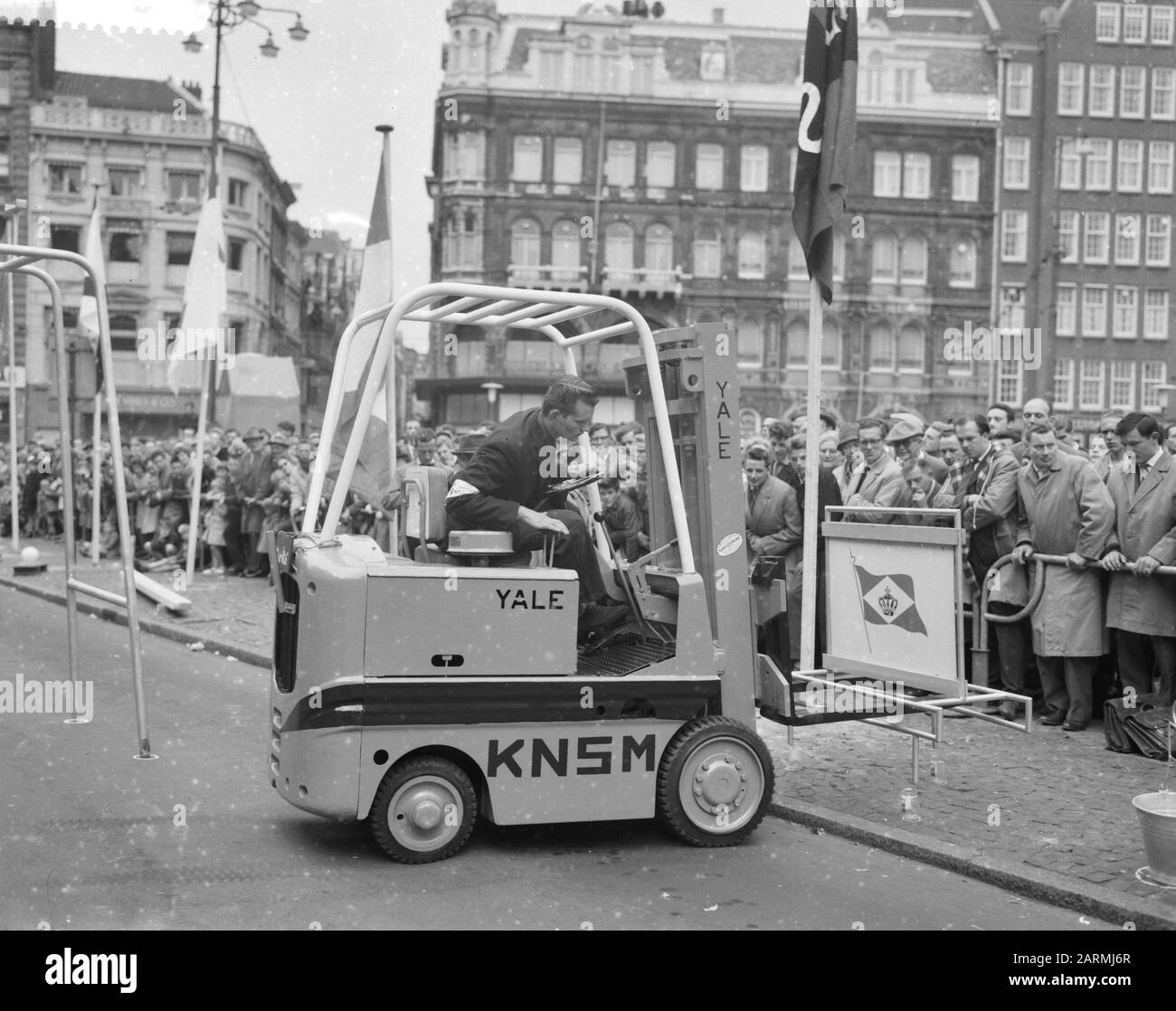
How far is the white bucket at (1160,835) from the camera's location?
19.0 ft

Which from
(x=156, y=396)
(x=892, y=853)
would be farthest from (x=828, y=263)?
(x=156, y=396)

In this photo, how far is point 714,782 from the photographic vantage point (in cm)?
658

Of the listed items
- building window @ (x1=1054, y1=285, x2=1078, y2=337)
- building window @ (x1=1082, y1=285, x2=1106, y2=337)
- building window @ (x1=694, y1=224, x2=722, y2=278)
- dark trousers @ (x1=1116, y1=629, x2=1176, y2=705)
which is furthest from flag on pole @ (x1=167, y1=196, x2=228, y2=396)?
building window @ (x1=1082, y1=285, x2=1106, y2=337)

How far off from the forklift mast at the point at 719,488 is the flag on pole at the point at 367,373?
148 cm

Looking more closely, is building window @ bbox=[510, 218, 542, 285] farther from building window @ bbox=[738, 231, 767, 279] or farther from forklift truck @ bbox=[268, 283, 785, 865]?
forklift truck @ bbox=[268, 283, 785, 865]

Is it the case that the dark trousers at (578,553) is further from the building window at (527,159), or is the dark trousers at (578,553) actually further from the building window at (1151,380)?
the building window at (1151,380)

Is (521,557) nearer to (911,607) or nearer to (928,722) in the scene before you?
(911,607)

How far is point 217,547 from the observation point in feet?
67.7

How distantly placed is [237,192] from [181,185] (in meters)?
2.72

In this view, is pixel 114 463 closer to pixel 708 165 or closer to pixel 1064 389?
pixel 708 165

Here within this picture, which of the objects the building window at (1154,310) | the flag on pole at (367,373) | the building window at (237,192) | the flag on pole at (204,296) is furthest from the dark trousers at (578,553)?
the building window at (1154,310)

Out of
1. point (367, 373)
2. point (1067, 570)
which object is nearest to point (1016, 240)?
point (1067, 570)

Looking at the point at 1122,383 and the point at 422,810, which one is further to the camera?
the point at 1122,383

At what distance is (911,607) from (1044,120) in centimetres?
6463
